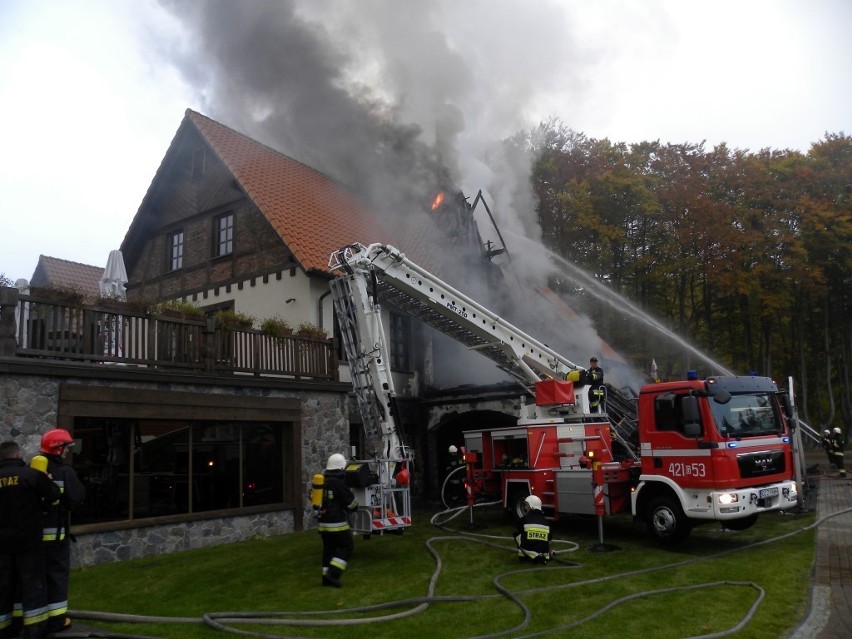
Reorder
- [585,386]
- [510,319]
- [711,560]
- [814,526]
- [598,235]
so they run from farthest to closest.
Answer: [598,235], [510,319], [585,386], [814,526], [711,560]

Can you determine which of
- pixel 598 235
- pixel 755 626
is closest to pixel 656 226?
pixel 598 235

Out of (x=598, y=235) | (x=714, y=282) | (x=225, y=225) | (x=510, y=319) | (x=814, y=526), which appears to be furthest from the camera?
(x=598, y=235)

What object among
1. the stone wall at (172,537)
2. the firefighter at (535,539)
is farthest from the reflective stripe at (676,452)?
the stone wall at (172,537)

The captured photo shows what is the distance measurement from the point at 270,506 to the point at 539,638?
304 inches

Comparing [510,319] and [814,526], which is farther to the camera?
[510,319]

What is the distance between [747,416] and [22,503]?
868cm

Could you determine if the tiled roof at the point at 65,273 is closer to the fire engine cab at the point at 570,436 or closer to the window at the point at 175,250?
the window at the point at 175,250

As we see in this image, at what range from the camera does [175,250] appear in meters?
18.5

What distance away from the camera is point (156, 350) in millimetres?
10938

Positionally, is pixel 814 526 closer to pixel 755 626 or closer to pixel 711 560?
pixel 711 560

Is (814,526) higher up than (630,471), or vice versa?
(630,471)

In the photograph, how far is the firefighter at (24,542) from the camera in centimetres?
567

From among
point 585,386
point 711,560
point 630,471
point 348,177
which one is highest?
point 348,177

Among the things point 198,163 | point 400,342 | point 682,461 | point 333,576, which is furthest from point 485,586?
point 198,163
